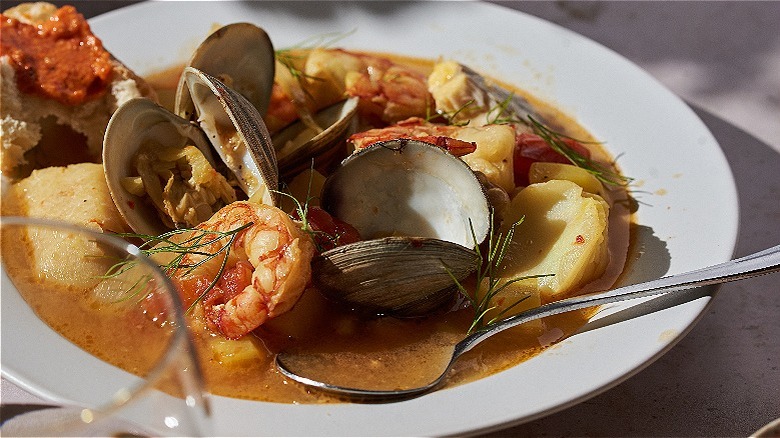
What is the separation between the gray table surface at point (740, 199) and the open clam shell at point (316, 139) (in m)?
1.23

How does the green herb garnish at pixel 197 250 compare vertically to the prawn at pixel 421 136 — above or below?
below

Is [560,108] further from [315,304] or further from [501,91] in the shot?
[315,304]

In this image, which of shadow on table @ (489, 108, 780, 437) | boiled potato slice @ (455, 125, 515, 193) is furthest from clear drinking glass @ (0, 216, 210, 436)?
boiled potato slice @ (455, 125, 515, 193)

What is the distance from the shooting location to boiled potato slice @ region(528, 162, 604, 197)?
10.2ft

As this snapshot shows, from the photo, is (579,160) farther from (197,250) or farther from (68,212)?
(68,212)

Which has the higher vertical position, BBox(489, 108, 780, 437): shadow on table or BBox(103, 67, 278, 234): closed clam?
BBox(103, 67, 278, 234): closed clam

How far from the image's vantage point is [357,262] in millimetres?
2486

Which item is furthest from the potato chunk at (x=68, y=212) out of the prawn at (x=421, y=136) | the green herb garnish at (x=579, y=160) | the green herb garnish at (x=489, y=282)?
the green herb garnish at (x=579, y=160)

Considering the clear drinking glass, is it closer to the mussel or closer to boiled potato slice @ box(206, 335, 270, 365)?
boiled potato slice @ box(206, 335, 270, 365)

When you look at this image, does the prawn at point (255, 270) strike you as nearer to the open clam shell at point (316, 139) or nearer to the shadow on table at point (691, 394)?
the open clam shell at point (316, 139)

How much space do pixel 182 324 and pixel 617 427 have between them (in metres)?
1.50

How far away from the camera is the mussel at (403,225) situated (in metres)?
2.50

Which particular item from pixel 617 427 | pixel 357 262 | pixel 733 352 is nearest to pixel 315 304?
pixel 357 262

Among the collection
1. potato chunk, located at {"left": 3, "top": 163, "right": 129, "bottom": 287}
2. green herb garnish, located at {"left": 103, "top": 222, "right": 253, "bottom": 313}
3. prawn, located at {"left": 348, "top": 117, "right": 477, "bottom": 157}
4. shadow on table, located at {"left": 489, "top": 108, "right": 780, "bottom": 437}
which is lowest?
shadow on table, located at {"left": 489, "top": 108, "right": 780, "bottom": 437}
